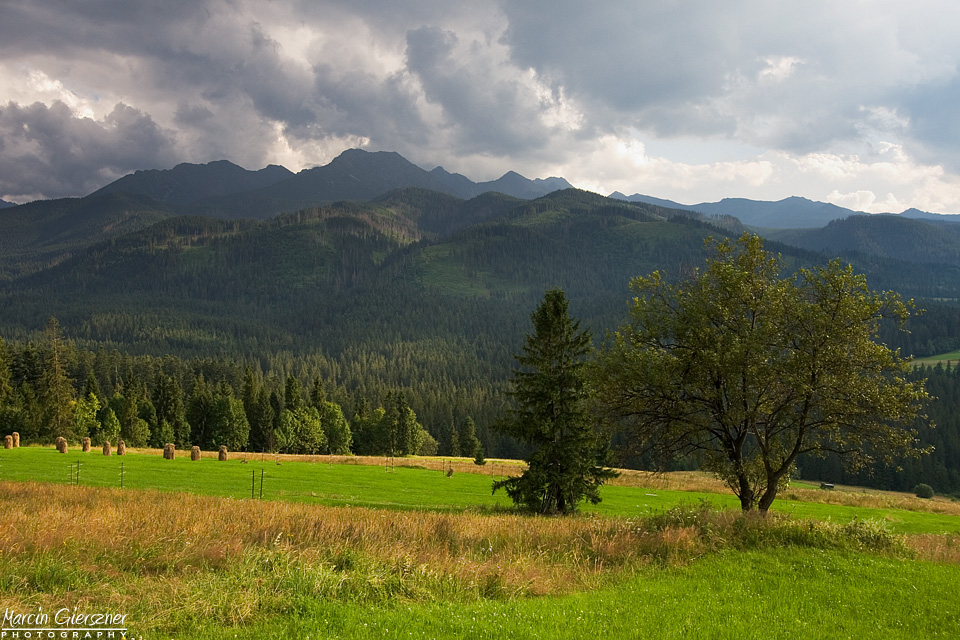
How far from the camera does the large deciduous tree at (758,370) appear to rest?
63.4ft

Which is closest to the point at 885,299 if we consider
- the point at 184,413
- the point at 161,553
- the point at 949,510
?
the point at 161,553

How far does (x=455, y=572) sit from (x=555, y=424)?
1678 centimetres

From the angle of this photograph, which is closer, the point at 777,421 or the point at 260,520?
the point at 260,520

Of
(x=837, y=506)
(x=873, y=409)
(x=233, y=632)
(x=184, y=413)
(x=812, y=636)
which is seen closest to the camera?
(x=233, y=632)

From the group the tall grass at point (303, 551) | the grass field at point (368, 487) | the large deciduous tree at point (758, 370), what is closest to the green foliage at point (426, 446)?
the grass field at point (368, 487)

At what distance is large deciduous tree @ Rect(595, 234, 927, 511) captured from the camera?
63.4 ft

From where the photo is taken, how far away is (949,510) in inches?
1626

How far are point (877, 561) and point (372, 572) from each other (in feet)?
45.8

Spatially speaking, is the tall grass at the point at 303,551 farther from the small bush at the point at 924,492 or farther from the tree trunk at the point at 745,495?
the small bush at the point at 924,492

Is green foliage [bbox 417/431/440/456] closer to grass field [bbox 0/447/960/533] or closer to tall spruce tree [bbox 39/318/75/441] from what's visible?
tall spruce tree [bbox 39/318/75/441]

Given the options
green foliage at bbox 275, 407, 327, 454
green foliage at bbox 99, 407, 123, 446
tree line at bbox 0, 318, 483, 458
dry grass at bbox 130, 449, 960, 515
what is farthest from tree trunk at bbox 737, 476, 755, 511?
green foliage at bbox 99, 407, 123, 446

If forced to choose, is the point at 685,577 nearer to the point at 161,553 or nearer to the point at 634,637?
the point at 634,637

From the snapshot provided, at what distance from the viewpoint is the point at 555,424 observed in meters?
28.5

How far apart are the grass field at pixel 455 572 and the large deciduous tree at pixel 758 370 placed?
4.37 m
